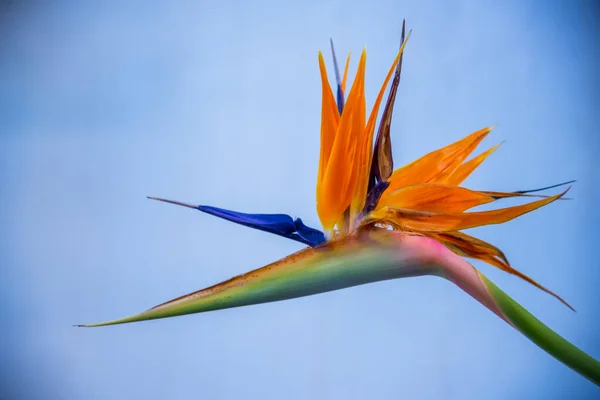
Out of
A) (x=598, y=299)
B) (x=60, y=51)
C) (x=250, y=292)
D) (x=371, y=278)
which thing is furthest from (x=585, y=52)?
(x=60, y=51)

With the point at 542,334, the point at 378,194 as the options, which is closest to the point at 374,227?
the point at 378,194

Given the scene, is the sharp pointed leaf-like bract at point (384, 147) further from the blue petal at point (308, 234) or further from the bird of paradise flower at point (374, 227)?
the blue petal at point (308, 234)

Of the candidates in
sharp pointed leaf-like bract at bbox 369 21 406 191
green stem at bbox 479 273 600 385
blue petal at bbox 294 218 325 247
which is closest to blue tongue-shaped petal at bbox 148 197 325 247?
blue petal at bbox 294 218 325 247

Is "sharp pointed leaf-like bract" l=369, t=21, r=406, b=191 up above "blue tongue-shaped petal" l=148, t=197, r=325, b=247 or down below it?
above

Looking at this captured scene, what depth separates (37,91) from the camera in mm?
1514

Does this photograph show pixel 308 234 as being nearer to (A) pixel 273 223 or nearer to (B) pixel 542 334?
(A) pixel 273 223

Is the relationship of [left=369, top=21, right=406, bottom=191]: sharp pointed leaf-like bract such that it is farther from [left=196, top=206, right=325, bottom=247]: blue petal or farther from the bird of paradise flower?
[left=196, top=206, right=325, bottom=247]: blue petal

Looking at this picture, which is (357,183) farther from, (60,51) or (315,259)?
(60,51)

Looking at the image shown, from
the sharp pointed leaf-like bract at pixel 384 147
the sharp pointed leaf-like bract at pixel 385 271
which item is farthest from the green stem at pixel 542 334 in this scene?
the sharp pointed leaf-like bract at pixel 384 147

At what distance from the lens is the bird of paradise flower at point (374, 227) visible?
0.63 meters

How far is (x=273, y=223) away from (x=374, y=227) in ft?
0.47

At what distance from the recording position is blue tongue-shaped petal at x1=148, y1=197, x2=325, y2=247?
2.04 ft

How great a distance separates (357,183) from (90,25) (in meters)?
1.26

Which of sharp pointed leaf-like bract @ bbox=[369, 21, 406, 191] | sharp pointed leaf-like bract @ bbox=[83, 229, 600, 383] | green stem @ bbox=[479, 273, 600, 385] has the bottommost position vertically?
green stem @ bbox=[479, 273, 600, 385]
